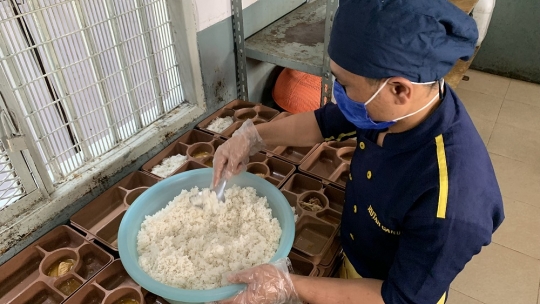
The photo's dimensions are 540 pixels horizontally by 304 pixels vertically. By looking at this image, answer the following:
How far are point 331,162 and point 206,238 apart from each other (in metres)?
0.68

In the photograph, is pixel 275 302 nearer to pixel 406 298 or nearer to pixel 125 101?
pixel 406 298

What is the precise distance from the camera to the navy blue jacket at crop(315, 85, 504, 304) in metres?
0.77

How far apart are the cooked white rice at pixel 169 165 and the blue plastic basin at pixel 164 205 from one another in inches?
8.5

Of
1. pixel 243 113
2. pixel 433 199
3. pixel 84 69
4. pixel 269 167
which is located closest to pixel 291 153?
pixel 269 167

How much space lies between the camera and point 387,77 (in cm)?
77

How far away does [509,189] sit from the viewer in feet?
7.93

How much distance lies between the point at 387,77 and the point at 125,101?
1.05m

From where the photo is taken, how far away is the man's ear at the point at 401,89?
0.77m

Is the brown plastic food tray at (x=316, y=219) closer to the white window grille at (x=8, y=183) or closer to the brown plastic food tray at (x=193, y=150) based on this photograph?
the brown plastic food tray at (x=193, y=150)

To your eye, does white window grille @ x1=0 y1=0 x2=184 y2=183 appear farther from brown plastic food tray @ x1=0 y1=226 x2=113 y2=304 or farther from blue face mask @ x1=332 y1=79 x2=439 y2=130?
blue face mask @ x1=332 y1=79 x2=439 y2=130

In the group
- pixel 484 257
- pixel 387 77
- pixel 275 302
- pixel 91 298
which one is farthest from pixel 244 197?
pixel 484 257

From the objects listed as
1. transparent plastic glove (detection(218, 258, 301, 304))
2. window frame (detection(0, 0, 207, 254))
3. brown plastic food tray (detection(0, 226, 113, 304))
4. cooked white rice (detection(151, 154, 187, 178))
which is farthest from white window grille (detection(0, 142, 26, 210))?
transparent plastic glove (detection(218, 258, 301, 304))

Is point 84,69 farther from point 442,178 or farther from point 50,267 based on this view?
point 442,178

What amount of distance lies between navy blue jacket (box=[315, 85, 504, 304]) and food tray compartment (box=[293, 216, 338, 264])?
361 mm
